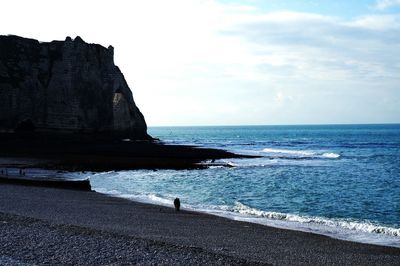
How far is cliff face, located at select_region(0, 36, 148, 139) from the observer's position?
75.6 meters

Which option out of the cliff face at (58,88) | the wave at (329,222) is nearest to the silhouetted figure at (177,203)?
the wave at (329,222)

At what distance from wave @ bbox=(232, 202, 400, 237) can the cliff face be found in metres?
61.0

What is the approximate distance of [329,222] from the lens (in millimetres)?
19984

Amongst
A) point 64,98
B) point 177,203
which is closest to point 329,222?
point 177,203

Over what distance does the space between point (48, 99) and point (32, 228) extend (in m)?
70.4

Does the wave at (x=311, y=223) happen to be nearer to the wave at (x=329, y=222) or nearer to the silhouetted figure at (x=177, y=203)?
the wave at (x=329, y=222)

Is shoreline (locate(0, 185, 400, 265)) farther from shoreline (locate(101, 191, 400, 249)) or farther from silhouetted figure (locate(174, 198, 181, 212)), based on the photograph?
shoreline (locate(101, 191, 400, 249))

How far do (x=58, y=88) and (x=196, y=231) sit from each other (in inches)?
2770

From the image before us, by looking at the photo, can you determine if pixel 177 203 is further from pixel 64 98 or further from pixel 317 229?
pixel 64 98

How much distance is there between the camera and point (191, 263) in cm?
1009

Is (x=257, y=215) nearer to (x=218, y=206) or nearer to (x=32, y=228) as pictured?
(x=218, y=206)

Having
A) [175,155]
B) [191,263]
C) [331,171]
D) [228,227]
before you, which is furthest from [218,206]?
[175,155]

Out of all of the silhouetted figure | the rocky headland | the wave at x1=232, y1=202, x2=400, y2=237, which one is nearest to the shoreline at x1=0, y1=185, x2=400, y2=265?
the silhouetted figure

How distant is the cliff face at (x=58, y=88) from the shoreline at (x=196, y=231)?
187ft
